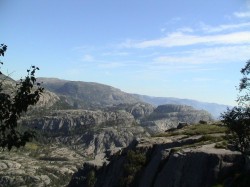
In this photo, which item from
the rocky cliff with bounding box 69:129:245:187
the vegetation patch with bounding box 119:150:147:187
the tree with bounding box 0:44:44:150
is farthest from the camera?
the vegetation patch with bounding box 119:150:147:187

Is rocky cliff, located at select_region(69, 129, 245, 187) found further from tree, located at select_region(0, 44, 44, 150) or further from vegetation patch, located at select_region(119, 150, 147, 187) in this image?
tree, located at select_region(0, 44, 44, 150)

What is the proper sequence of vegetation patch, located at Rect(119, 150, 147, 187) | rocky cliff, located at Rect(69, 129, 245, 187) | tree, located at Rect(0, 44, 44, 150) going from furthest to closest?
1. vegetation patch, located at Rect(119, 150, 147, 187)
2. rocky cliff, located at Rect(69, 129, 245, 187)
3. tree, located at Rect(0, 44, 44, 150)

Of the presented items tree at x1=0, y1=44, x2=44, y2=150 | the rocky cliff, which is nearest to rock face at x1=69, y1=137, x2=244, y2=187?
the rocky cliff

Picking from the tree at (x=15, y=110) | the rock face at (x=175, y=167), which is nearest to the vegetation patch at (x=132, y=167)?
the rock face at (x=175, y=167)

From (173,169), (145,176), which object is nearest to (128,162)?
(145,176)

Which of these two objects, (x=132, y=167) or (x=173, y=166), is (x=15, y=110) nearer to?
(x=173, y=166)

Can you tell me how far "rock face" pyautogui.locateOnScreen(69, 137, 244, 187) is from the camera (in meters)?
54.6

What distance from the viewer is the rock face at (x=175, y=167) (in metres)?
54.6

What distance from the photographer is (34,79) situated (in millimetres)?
18609

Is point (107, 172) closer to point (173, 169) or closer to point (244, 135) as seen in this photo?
point (173, 169)

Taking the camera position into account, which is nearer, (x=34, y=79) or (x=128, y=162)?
(x=34, y=79)

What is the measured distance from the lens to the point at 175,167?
63.5m

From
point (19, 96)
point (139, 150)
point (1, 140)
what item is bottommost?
point (139, 150)

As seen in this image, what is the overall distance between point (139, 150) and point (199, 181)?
37.9m
